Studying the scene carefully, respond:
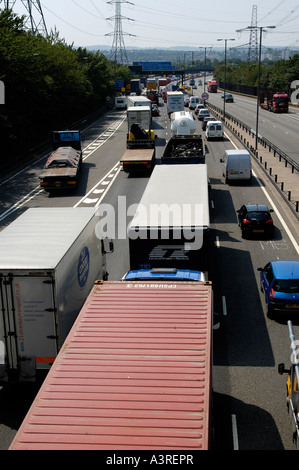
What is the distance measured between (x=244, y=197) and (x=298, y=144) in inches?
941

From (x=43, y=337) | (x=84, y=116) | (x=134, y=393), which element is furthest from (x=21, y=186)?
(x=84, y=116)

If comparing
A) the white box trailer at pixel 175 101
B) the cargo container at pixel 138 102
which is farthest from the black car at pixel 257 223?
the white box trailer at pixel 175 101

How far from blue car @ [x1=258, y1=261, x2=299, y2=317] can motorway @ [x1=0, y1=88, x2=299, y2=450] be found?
0.53 metres

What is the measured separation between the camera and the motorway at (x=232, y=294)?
461 inches

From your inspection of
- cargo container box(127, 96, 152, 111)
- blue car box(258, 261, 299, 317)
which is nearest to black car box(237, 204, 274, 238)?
blue car box(258, 261, 299, 317)

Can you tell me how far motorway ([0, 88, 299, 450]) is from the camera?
38.4 ft

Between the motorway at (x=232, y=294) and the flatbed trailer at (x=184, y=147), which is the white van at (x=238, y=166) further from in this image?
the flatbed trailer at (x=184, y=147)

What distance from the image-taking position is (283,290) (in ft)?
53.2

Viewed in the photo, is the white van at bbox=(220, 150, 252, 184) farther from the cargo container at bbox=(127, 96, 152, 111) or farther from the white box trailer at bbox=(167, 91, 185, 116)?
the white box trailer at bbox=(167, 91, 185, 116)

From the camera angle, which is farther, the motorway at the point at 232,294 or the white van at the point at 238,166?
the white van at the point at 238,166

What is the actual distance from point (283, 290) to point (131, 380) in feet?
27.8

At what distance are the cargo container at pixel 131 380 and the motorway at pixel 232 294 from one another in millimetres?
2490

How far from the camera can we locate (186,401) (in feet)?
27.1

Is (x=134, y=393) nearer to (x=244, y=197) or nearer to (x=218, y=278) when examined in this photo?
(x=218, y=278)
